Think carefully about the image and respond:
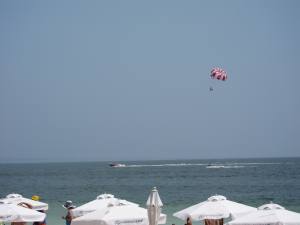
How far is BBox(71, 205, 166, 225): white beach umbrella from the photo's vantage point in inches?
650

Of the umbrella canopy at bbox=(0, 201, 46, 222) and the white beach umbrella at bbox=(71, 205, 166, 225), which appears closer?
the white beach umbrella at bbox=(71, 205, 166, 225)

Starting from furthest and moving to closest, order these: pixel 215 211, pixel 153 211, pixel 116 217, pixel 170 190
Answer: pixel 170 190 → pixel 215 211 → pixel 116 217 → pixel 153 211

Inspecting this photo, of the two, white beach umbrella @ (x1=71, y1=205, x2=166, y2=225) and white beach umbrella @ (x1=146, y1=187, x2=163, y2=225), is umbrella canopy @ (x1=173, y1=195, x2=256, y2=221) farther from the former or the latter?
white beach umbrella @ (x1=146, y1=187, x2=163, y2=225)

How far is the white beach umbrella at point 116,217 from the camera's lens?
1652 cm

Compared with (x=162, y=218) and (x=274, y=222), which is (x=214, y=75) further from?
(x=274, y=222)

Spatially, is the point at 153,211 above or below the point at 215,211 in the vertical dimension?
above

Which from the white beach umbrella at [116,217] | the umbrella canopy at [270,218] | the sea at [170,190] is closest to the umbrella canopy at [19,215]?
the white beach umbrella at [116,217]

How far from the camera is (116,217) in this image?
54.9 feet

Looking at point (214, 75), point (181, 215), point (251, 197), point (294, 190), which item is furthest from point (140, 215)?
point (294, 190)

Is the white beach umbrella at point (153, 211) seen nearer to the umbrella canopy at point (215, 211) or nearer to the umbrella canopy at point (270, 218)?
the umbrella canopy at point (270, 218)

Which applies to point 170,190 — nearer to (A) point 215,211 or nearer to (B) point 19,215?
(A) point 215,211

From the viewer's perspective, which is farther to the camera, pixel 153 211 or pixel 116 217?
pixel 116 217

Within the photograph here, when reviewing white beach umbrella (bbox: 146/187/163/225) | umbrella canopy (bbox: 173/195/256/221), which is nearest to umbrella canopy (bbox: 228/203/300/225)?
white beach umbrella (bbox: 146/187/163/225)

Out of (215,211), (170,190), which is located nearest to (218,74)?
(215,211)
